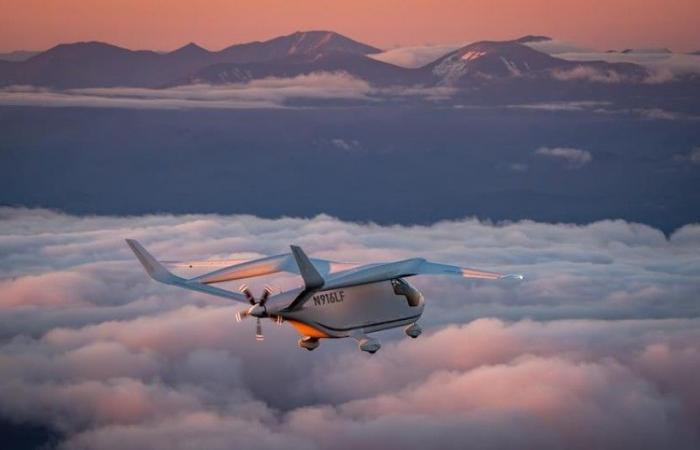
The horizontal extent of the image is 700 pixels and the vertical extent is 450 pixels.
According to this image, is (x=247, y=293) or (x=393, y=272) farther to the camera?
(x=393, y=272)

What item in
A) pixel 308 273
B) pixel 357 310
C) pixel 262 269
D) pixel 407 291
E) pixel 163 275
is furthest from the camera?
pixel 163 275

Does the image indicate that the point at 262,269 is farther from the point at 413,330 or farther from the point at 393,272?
the point at 413,330

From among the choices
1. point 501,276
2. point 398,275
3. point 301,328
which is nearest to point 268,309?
point 301,328

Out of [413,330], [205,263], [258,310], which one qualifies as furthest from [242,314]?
[205,263]

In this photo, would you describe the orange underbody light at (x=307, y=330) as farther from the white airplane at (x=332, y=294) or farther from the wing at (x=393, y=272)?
the wing at (x=393, y=272)

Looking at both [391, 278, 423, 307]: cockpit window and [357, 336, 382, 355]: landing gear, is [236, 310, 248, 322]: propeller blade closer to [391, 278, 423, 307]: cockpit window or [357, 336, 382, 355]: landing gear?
[357, 336, 382, 355]: landing gear

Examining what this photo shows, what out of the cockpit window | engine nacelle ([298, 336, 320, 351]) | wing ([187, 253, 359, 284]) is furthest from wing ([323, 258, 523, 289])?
engine nacelle ([298, 336, 320, 351])

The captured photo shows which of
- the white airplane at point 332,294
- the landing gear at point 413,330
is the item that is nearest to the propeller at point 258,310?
the white airplane at point 332,294
